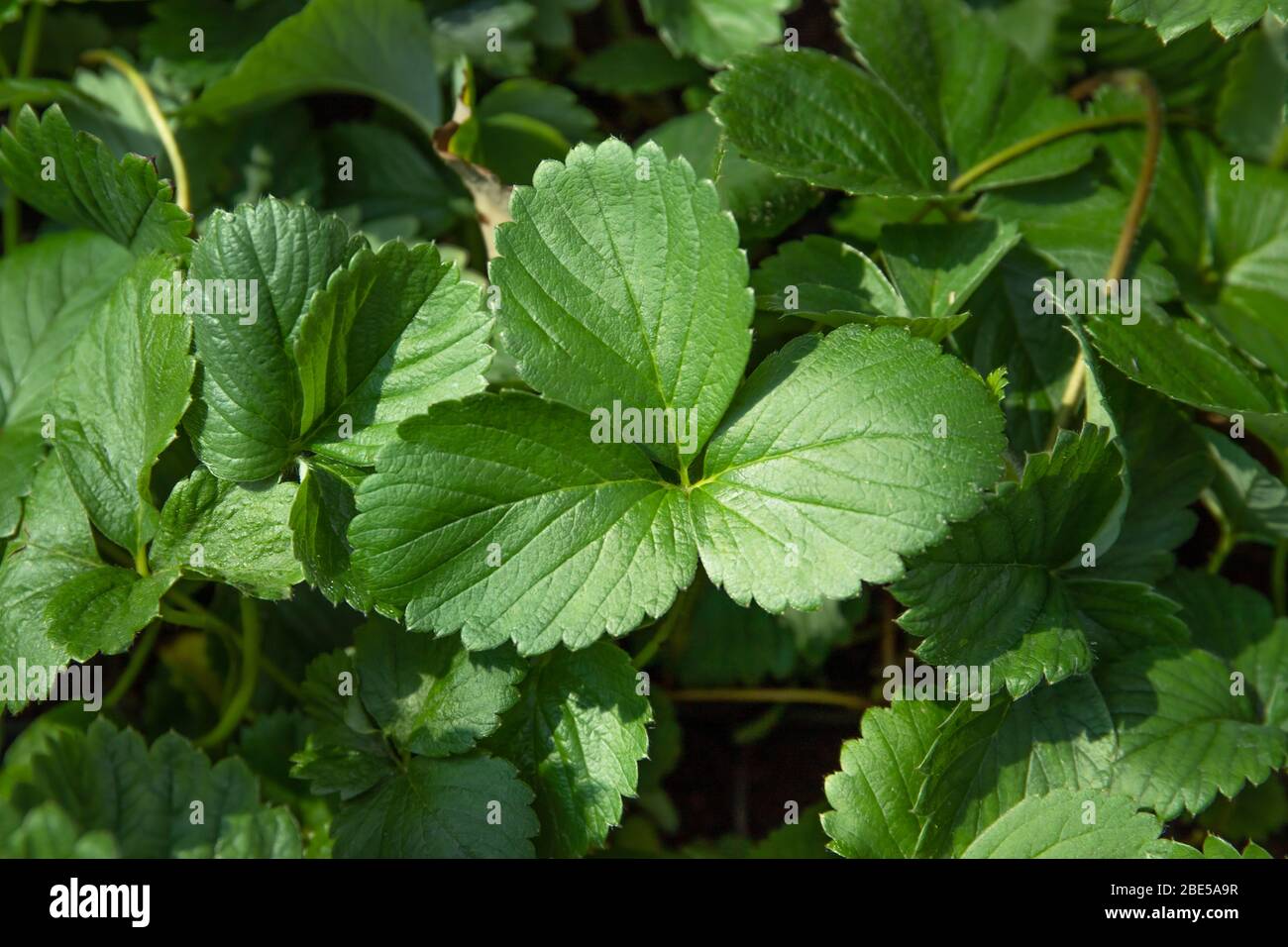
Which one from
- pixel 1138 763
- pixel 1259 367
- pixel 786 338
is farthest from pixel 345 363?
pixel 1259 367

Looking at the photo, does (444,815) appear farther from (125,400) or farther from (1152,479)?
(1152,479)

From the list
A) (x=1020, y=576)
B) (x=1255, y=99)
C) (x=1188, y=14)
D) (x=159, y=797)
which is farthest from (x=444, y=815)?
(x=1255, y=99)

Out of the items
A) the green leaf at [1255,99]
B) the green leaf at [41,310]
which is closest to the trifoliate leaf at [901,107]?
the green leaf at [1255,99]

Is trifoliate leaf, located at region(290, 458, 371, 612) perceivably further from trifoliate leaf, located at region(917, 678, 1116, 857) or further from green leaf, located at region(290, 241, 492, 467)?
trifoliate leaf, located at region(917, 678, 1116, 857)

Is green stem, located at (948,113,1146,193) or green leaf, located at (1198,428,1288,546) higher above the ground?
green stem, located at (948,113,1146,193)

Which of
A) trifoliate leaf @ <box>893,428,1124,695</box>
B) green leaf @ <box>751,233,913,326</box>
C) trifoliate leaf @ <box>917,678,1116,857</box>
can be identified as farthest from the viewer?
green leaf @ <box>751,233,913,326</box>

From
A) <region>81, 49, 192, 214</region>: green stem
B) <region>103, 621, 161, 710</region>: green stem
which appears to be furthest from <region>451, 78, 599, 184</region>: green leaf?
<region>103, 621, 161, 710</region>: green stem

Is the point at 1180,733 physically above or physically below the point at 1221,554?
below
